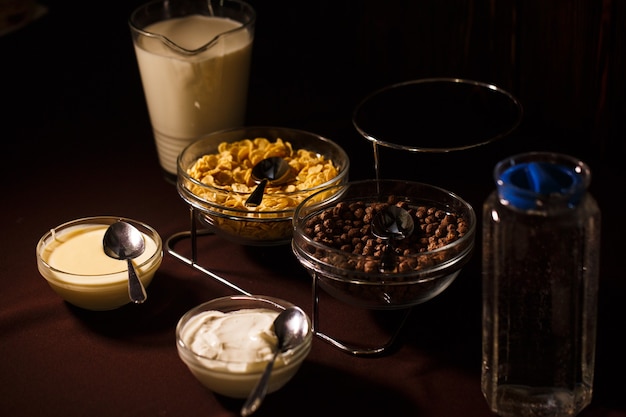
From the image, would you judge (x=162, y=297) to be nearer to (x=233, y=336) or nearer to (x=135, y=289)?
(x=135, y=289)

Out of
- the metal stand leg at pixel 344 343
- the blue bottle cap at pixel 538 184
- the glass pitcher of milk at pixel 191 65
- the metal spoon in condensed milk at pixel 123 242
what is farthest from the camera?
the glass pitcher of milk at pixel 191 65

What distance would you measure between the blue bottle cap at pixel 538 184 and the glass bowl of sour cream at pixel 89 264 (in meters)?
0.52

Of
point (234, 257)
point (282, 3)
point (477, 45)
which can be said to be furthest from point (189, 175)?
point (282, 3)

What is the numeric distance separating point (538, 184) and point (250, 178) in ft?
1.84

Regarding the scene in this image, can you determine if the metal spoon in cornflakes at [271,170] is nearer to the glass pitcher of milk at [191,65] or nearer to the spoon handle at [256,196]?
the spoon handle at [256,196]

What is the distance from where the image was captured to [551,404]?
1.07 meters

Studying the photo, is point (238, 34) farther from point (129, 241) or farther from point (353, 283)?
point (353, 283)

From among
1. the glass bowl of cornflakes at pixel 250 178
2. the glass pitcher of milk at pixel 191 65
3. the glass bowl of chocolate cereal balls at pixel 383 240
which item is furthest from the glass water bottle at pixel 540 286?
the glass pitcher of milk at pixel 191 65

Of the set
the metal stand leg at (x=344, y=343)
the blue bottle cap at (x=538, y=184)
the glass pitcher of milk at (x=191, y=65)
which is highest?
the blue bottle cap at (x=538, y=184)

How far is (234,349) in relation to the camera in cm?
111

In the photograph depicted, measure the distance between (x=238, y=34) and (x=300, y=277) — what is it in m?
0.43

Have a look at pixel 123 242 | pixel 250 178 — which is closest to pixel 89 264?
pixel 123 242

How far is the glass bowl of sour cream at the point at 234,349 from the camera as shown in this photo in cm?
108

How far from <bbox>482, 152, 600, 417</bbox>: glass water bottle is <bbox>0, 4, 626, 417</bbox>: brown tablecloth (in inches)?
2.1
